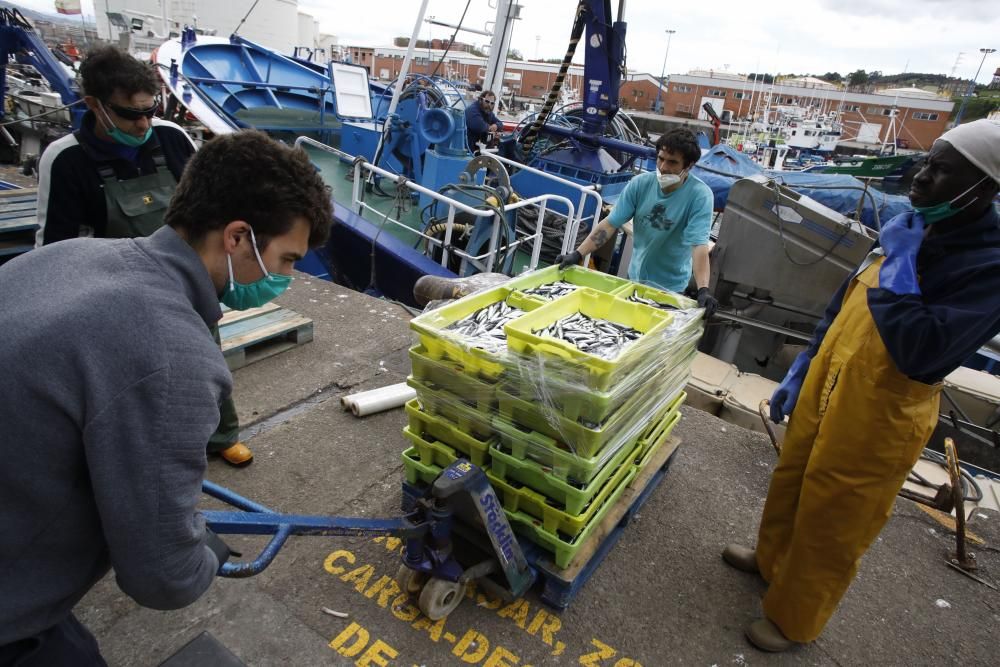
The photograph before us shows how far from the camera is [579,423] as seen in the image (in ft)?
6.63

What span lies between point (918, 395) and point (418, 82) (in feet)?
26.1

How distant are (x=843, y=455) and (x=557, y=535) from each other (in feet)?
3.87

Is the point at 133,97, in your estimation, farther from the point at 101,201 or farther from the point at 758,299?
the point at 758,299

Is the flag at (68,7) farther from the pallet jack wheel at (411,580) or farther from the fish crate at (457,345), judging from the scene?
the pallet jack wheel at (411,580)

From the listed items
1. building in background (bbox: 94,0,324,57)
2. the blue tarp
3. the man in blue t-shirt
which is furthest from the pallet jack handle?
building in background (bbox: 94,0,324,57)

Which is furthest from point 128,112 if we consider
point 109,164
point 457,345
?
point 457,345

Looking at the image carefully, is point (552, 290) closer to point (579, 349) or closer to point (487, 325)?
point (487, 325)

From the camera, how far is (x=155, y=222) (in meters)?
2.79

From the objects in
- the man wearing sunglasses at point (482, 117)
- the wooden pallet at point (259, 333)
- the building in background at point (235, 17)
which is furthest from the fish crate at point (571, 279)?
the building in background at point (235, 17)

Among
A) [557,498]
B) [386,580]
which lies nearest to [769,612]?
[557,498]

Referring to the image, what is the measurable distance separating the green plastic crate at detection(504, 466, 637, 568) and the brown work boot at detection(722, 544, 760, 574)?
876 mm

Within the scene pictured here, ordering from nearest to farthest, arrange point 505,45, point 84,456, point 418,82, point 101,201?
point 84,456
point 101,201
point 418,82
point 505,45

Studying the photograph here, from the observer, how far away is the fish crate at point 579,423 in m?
2.02

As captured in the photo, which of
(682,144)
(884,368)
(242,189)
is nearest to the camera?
(242,189)
